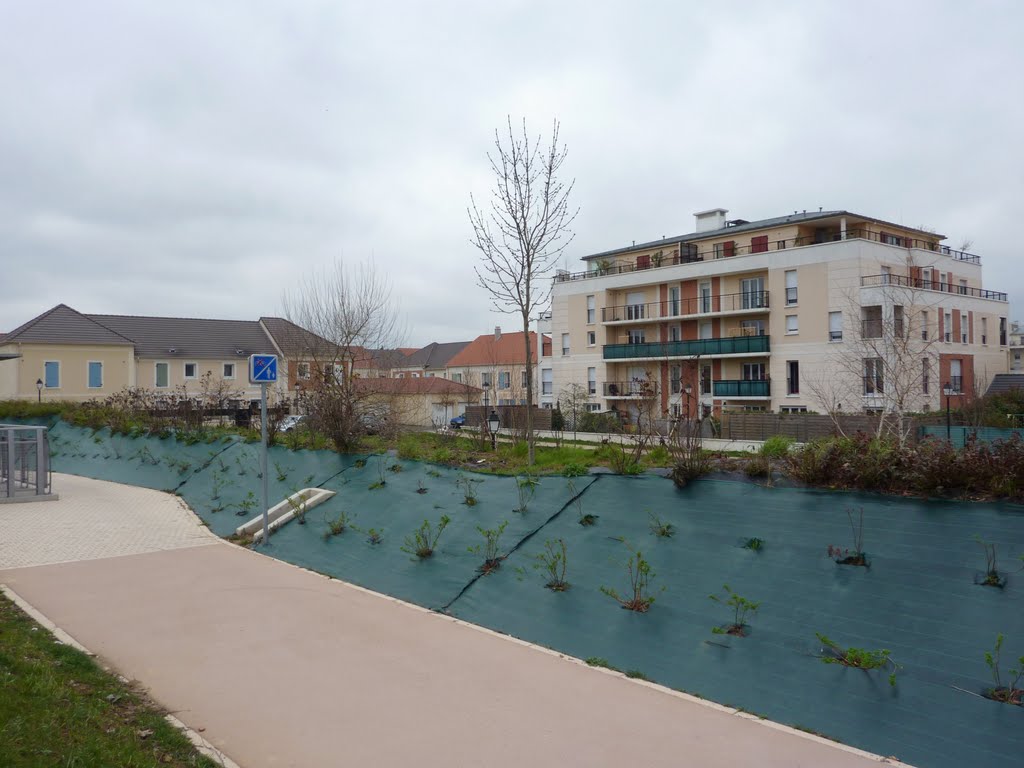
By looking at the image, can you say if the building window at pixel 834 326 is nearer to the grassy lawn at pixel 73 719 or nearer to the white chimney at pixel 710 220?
the white chimney at pixel 710 220

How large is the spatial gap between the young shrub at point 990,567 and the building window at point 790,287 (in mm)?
32374

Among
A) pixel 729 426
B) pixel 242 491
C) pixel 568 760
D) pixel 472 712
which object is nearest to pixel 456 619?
pixel 472 712

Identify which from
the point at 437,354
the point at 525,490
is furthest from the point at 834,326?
the point at 437,354

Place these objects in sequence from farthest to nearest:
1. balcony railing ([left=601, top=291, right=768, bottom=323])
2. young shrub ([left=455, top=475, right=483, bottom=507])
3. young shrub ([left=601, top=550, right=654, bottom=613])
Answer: balcony railing ([left=601, top=291, right=768, bottom=323]) → young shrub ([left=455, top=475, right=483, bottom=507]) → young shrub ([left=601, top=550, right=654, bottom=613])

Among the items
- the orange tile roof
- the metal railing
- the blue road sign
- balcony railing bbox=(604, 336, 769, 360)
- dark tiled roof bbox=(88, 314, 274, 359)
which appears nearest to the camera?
the blue road sign

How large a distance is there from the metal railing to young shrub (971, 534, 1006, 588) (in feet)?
55.6

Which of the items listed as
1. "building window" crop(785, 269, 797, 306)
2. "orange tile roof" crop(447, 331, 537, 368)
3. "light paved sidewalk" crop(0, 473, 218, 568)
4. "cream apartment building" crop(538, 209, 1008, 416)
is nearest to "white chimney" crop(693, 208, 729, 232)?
"cream apartment building" crop(538, 209, 1008, 416)

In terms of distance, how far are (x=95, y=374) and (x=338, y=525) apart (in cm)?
4165

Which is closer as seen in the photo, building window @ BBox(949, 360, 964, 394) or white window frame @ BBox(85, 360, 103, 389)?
building window @ BBox(949, 360, 964, 394)

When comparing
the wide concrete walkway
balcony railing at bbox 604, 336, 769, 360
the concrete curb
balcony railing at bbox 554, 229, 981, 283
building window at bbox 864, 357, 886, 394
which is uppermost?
balcony railing at bbox 554, 229, 981, 283

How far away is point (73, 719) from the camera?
468 centimetres

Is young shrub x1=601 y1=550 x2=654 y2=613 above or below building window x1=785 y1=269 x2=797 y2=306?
below

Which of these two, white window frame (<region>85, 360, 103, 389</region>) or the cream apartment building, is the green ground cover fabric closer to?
the cream apartment building

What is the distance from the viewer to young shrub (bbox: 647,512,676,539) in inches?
319
